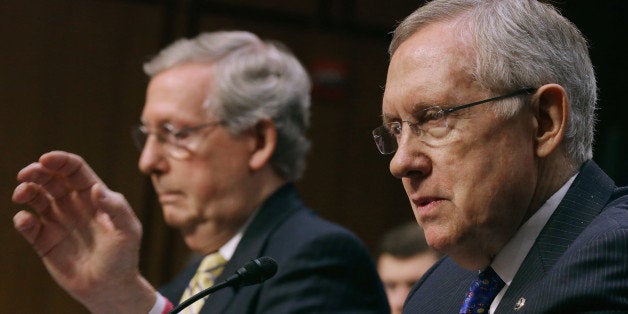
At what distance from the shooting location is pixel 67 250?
2334 millimetres

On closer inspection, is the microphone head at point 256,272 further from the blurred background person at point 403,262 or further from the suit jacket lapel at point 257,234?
the blurred background person at point 403,262

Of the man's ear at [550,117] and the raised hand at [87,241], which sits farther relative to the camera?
the raised hand at [87,241]

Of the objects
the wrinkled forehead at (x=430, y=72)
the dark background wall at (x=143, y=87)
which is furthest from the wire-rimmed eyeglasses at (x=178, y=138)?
the wrinkled forehead at (x=430, y=72)

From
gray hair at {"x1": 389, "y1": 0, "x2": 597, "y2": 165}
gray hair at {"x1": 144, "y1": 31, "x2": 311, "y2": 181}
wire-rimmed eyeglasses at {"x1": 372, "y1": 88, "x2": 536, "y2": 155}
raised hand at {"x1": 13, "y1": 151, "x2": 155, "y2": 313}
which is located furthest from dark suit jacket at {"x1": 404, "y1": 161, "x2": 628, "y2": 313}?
gray hair at {"x1": 144, "y1": 31, "x2": 311, "y2": 181}

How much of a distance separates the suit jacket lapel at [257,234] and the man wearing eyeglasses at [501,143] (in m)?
0.85

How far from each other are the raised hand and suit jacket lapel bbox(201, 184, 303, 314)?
19cm

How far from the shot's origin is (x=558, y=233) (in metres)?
1.62

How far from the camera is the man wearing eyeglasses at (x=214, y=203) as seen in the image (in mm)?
2283

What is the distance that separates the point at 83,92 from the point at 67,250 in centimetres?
188

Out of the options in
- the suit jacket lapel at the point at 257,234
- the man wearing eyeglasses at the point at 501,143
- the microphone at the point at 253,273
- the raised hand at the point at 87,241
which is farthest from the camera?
the suit jacket lapel at the point at 257,234

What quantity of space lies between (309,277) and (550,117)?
86cm

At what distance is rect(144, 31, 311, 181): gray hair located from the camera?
2850 mm

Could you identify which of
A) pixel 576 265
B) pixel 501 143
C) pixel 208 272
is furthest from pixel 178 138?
pixel 576 265

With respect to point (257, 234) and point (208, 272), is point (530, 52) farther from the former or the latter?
point (208, 272)
